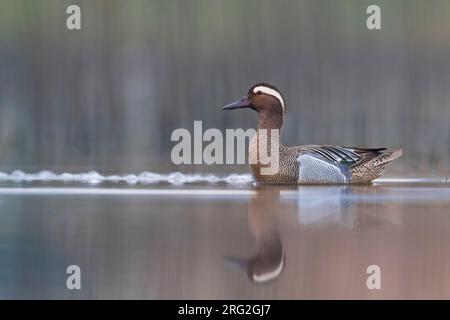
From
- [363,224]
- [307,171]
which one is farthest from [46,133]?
[363,224]

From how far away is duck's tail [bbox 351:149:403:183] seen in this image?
8.52 meters

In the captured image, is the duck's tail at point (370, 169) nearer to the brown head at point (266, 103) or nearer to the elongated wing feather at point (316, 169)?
the elongated wing feather at point (316, 169)

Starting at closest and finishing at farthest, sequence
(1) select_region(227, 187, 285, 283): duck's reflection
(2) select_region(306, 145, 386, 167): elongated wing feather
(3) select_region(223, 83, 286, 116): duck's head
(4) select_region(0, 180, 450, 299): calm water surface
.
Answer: (4) select_region(0, 180, 450, 299): calm water surface, (1) select_region(227, 187, 285, 283): duck's reflection, (2) select_region(306, 145, 386, 167): elongated wing feather, (3) select_region(223, 83, 286, 116): duck's head

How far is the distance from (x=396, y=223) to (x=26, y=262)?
2.22m

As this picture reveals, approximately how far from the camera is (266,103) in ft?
28.7

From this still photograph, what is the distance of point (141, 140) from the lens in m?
10.0

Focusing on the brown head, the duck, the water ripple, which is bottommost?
the water ripple

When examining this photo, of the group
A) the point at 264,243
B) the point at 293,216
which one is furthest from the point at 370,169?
Answer: the point at 264,243

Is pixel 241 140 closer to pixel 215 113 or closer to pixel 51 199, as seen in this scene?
pixel 215 113

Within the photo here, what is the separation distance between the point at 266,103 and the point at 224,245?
4.66m

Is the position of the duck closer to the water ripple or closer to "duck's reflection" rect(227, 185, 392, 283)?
the water ripple

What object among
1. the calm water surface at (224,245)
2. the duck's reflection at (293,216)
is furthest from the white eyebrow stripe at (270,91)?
the calm water surface at (224,245)

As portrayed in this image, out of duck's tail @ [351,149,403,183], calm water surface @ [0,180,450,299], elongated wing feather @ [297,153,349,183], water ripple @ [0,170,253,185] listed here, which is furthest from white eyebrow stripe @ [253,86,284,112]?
calm water surface @ [0,180,450,299]

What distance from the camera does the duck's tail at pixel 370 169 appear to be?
8.52 metres
